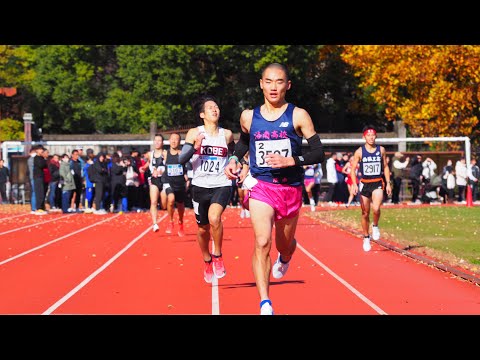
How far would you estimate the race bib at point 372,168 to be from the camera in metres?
17.8

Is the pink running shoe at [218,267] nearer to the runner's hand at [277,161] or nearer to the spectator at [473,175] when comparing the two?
the runner's hand at [277,161]

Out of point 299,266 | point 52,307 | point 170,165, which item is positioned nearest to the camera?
point 52,307

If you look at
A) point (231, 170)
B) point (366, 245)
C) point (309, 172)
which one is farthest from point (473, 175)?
point (231, 170)

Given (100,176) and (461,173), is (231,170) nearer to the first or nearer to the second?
(100,176)

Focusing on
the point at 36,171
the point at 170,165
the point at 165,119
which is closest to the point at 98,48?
the point at 165,119

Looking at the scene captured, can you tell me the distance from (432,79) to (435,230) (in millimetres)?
17432

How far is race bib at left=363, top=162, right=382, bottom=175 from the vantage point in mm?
17844

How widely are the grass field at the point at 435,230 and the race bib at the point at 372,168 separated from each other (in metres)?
1.49

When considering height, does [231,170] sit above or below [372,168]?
above

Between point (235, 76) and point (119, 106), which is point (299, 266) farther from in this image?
point (119, 106)

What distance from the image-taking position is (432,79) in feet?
127

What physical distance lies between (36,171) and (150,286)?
19.0 meters

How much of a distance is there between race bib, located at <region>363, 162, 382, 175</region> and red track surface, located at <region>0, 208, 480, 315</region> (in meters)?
1.39

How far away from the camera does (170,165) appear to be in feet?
64.2
